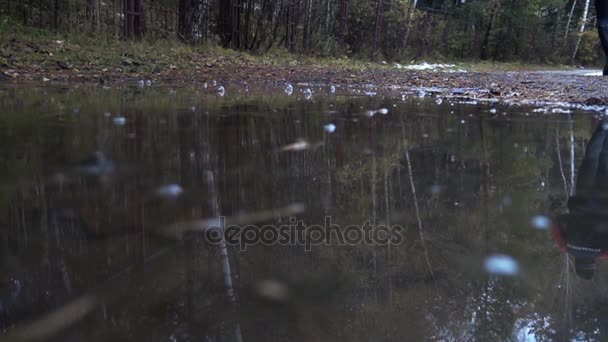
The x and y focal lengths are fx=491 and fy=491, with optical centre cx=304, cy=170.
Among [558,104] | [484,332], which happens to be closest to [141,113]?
[484,332]

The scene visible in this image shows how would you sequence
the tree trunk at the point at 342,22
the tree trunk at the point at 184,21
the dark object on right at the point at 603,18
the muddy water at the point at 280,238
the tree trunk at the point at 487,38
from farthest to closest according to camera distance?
the tree trunk at the point at 487,38, the tree trunk at the point at 342,22, the tree trunk at the point at 184,21, the dark object on right at the point at 603,18, the muddy water at the point at 280,238

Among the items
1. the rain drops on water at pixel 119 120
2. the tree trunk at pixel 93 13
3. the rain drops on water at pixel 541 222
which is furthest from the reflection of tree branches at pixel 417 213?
the tree trunk at pixel 93 13

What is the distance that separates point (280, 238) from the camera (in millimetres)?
1197

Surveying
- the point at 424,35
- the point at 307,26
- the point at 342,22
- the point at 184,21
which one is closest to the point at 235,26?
the point at 184,21

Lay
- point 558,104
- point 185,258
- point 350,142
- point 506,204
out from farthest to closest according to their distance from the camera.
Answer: point 558,104 → point 350,142 → point 506,204 → point 185,258

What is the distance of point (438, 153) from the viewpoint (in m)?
2.16

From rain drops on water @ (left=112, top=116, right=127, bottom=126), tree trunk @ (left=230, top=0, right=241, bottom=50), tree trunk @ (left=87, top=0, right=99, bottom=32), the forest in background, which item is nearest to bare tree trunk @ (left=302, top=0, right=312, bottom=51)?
the forest in background

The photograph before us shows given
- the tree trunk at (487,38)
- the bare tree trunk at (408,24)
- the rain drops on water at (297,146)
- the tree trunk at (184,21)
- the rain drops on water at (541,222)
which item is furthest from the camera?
the tree trunk at (487,38)

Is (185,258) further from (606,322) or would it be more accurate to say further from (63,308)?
(606,322)

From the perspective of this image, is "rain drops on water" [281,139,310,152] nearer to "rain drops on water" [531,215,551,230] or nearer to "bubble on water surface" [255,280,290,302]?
"rain drops on water" [531,215,551,230]

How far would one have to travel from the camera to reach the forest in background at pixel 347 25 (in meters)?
8.51

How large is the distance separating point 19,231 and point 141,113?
74.1 inches

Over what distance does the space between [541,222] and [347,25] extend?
16.0 m

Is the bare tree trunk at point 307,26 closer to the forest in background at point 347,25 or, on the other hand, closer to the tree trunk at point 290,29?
the forest in background at point 347,25
